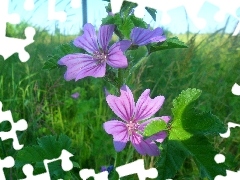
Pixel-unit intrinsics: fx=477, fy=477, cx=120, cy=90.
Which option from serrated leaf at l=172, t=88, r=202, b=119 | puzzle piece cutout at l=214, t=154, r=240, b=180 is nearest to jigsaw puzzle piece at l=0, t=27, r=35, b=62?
serrated leaf at l=172, t=88, r=202, b=119

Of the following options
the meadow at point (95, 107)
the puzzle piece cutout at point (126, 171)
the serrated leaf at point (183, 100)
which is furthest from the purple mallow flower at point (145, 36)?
the meadow at point (95, 107)

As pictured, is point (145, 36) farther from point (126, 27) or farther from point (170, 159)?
point (170, 159)

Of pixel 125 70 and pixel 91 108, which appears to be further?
pixel 91 108

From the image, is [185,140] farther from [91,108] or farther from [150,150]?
[91,108]

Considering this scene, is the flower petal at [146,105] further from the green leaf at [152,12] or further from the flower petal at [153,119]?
the green leaf at [152,12]

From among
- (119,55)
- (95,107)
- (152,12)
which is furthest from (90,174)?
(95,107)

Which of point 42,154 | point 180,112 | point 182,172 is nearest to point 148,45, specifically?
point 180,112
